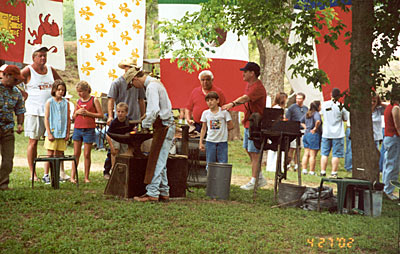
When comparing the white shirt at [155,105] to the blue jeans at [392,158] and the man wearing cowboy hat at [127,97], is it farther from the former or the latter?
the blue jeans at [392,158]

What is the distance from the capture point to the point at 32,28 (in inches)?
424

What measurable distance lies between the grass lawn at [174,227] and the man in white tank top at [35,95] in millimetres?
1297

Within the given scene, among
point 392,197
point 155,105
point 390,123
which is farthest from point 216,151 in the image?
point 392,197

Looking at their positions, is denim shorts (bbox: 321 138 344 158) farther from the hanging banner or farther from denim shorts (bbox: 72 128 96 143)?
denim shorts (bbox: 72 128 96 143)

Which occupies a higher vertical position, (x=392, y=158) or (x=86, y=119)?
(x=86, y=119)

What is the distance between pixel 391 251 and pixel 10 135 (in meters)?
5.35

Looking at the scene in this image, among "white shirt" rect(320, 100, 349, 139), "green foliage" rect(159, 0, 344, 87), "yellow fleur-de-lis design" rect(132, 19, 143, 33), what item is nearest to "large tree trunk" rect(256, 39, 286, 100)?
"white shirt" rect(320, 100, 349, 139)

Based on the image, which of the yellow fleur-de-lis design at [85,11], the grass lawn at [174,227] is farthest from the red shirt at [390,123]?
the yellow fleur-de-lis design at [85,11]

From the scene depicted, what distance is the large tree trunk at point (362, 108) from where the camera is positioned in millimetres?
7832

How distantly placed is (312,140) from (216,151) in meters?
5.19

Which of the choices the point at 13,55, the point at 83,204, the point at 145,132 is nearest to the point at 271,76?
the point at 13,55

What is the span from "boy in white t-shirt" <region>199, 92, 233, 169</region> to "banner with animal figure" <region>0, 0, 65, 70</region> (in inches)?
148

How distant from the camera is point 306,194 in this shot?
7.47 metres
